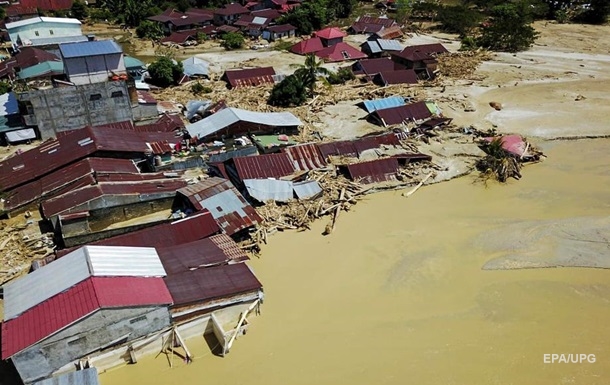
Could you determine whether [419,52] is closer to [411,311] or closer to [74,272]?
[411,311]

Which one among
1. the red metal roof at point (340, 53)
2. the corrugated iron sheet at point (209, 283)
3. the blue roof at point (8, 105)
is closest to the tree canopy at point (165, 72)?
the blue roof at point (8, 105)

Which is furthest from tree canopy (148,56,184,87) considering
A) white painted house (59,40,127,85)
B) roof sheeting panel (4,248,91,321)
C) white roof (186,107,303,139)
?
roof sheeting panel (4,248,91,321)

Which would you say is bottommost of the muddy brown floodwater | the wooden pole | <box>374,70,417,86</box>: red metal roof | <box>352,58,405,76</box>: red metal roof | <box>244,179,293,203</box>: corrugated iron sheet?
the muddy brown floodwater

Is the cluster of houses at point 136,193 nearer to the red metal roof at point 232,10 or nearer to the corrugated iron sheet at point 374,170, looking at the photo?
the corrugated iron sheet at point 374,170

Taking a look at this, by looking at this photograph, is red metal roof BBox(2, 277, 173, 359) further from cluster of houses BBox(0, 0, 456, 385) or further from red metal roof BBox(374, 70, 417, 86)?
red metal roof BBox(374, 70, 417, 86)

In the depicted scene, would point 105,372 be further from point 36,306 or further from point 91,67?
point 91,67

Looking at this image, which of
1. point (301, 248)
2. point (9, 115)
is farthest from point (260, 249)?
point (9, 115)
